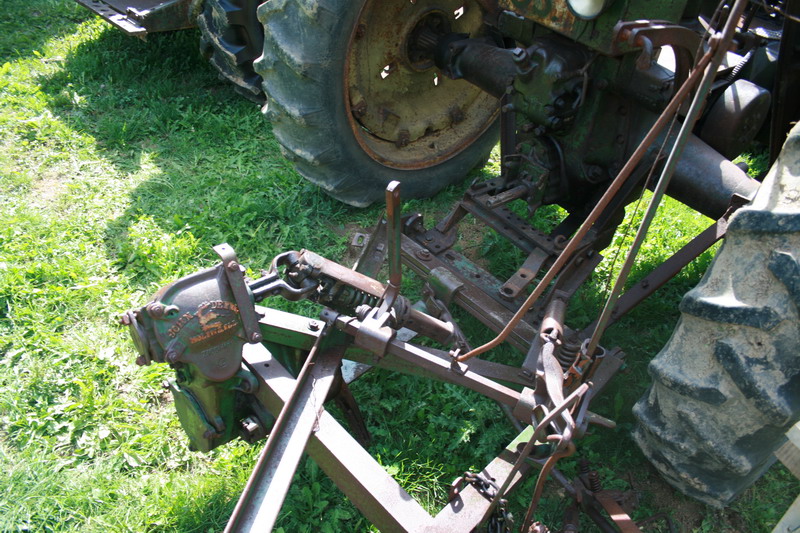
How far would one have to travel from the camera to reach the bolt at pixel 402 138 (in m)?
3.67

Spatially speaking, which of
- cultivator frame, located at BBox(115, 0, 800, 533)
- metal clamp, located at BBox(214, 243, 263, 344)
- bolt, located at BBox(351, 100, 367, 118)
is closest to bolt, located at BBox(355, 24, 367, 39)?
bolt, located at BBox(351, 100, 367, 118)

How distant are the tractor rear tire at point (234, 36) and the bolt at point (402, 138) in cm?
102

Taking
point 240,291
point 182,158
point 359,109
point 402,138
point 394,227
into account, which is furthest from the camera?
point 182,158

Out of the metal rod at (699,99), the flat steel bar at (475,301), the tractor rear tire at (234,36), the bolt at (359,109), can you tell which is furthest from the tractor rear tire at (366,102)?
the metal rod at (699,99)

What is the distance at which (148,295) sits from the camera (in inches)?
130

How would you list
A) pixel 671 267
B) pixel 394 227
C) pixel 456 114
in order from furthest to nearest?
pixel 456 114 < pixel 671 267 < pixel 394 227

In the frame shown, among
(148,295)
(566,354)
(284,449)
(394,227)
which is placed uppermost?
(394,227)

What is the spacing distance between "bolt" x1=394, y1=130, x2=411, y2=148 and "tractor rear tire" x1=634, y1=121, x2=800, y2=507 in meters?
2.07

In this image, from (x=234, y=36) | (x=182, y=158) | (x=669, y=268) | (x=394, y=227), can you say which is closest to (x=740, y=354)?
(x=669, y=268)

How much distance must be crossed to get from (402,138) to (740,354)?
230 centimetres

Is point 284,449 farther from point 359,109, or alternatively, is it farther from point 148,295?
A: point 359,109

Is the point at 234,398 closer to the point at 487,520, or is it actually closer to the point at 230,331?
the point at 230,331

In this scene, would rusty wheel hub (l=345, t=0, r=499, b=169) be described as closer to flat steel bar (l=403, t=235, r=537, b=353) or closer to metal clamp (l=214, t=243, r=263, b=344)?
flat steel bar (l=403, t=235, r=537, b=353)

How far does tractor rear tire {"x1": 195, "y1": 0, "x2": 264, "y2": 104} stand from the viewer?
379cm
